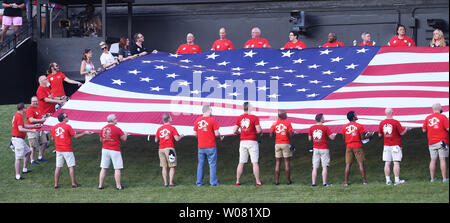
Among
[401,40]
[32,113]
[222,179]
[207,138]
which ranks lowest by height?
[222,179]

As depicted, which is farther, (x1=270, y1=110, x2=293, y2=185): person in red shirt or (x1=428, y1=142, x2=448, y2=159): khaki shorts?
(x1=270, y1=110, x2=293, y2=185): person in red shirt

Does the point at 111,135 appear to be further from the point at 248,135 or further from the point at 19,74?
the point at 19,74

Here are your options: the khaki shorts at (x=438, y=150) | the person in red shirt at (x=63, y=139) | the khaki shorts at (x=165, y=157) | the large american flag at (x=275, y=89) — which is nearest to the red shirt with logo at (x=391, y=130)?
the large american flag at (x=275, y=89)

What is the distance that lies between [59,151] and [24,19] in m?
9.68

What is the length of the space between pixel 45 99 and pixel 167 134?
3.85 m

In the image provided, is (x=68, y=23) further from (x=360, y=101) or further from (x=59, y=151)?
(x=360, y=101)

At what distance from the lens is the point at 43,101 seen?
16.3m

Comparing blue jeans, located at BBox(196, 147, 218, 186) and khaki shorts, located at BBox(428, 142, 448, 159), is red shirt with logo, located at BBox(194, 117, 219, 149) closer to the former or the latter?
blue jeans, located at BBox(196, 147, 218, 186)

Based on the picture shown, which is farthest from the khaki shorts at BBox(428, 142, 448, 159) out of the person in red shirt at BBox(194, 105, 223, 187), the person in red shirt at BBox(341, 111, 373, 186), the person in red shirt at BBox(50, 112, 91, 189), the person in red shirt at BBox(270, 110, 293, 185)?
the person in red shirt at BBox(50, 112, 91, 189)

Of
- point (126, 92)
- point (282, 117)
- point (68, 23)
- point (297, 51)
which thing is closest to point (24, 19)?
point (68, 23)

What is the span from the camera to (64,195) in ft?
44.1

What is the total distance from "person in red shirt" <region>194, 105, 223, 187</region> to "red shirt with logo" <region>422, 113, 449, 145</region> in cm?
378

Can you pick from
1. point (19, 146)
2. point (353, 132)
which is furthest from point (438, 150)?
point (19, 146)

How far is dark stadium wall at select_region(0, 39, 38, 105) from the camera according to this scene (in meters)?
20.9
